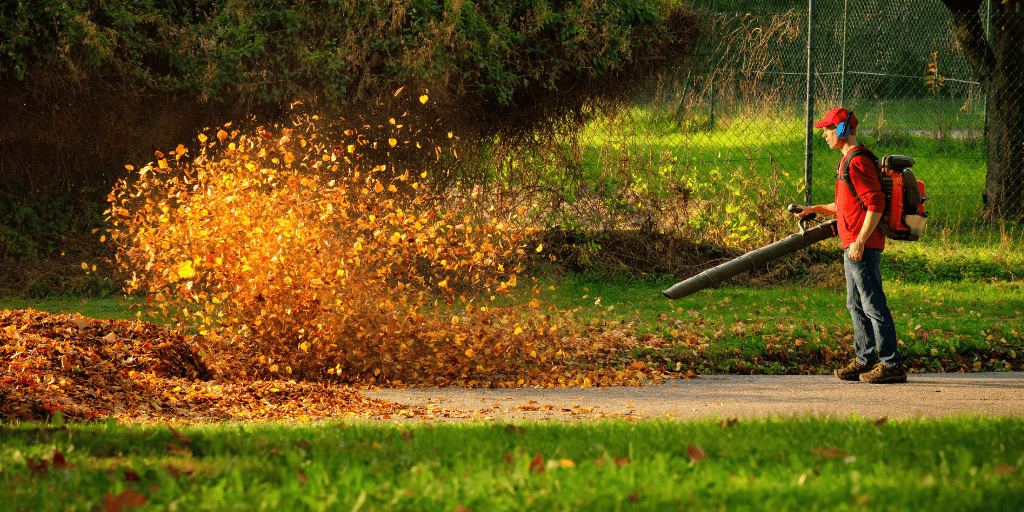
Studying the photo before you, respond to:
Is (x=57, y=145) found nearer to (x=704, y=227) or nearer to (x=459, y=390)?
(x=459, y=390)

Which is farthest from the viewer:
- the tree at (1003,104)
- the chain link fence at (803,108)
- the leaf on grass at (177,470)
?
the tree at (1003,104)

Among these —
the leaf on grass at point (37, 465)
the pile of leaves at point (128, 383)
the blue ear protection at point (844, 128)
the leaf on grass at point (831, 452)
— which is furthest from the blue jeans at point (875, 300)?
the leaf on grass at point (37, 465)

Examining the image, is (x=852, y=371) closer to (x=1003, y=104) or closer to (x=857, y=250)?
(x=857, y=250)

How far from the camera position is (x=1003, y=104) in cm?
1332

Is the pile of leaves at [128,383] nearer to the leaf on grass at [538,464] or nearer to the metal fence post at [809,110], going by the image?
the leaf on grass at [538,464]

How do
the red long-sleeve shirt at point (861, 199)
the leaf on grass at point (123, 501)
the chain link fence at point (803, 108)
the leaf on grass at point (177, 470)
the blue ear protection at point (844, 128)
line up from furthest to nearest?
the chain link fence at point (803, 108)
the blue ear protection at point (844, 128)
the red long-sleeve shirt at point (861, 199)
the leaf on grass at point (177, 470)
the leaf on grass at point (123, 501)

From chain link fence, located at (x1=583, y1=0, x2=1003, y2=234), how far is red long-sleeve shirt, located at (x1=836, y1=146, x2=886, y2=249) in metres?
4.63

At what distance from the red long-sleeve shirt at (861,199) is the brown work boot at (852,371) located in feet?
3.04

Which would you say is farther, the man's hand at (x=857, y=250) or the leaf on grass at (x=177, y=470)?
the man's hand at (x=857, y=250)

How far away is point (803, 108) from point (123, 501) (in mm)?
12046

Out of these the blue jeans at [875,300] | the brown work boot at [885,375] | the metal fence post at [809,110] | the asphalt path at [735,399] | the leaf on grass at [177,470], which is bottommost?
the leaf on grass at [177,470]

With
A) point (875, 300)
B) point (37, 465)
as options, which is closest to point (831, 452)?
point (875, 300)

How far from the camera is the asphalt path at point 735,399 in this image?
225 inches

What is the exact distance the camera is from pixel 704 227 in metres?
12.2
